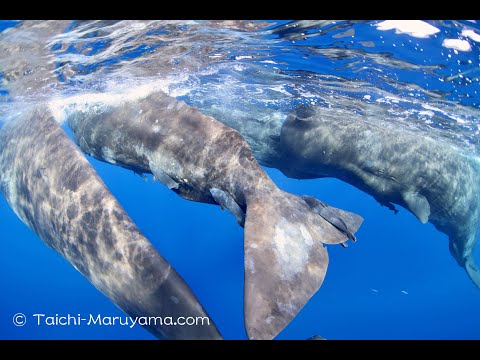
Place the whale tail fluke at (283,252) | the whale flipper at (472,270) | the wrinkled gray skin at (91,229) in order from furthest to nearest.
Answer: the whale flipper at (472,270)
the wrinkled gray skin at (91,229)
the whale tail fluke at (283,252)

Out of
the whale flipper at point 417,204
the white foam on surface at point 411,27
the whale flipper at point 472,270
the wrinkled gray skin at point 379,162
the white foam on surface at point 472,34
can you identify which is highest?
the white foam on surface at point 411,27

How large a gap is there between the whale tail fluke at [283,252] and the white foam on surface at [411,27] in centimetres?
471

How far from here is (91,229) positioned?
5637 millimetres

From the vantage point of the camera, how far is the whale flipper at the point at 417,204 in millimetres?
10625

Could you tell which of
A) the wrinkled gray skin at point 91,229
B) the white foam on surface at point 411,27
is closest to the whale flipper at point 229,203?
the wrinkled gray skin at point 91,229

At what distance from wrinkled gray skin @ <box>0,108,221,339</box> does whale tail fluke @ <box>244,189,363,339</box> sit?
0.79 m

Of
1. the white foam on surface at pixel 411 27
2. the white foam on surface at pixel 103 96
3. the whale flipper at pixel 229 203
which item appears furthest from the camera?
the white foam on surface at pixel 103 96

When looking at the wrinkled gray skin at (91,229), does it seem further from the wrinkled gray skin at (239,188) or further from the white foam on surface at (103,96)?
the white foam on surface at (103,96)

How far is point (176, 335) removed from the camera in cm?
451

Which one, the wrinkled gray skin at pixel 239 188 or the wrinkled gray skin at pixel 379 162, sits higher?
the wrinkled gray skin at pixel 239 188

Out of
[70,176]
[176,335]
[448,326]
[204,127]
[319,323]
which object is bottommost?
[448,326]

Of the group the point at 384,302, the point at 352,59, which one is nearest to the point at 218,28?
the point at 352,59

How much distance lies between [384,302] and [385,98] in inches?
1858

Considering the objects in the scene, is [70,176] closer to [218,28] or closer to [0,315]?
[218,28]
